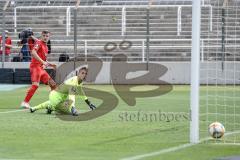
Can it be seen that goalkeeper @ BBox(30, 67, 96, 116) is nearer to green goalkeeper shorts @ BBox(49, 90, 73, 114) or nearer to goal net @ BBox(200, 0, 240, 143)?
green goalkeeper shorts @ BBox(49, 90, 73, 114)

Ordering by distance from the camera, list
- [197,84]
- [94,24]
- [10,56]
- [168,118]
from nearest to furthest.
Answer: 1. [197,84]
2. [168,118]
3. [10,56]
4. [94,24]

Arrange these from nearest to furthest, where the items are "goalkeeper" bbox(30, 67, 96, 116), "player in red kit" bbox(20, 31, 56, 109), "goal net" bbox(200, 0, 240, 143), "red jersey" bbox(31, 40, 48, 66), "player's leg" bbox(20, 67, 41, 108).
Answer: "goalkeeper" bbox(30, 67, 96, 116) < "goal net" bbox(200, 0, 240, 143) < "player's leg" bbox(20, 67, 41, 108) < "player in red kit" bbox(20, 31, 56, 109) < "red jersey" bbox(31, 40, 48, 66)

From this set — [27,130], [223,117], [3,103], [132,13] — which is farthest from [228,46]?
[27,130]

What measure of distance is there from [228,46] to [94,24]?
887cm

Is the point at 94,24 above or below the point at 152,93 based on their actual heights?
above

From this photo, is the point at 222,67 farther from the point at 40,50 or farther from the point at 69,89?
the point at 69,89

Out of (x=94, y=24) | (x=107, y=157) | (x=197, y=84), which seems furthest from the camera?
(x=94, y=24)

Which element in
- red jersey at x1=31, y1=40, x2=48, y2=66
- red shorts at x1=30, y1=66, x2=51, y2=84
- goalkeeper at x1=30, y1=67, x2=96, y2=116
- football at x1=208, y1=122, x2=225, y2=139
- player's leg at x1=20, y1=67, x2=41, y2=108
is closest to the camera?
football at x1=208, y1=122, x2=225, y2=139

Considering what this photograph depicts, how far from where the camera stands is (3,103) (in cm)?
2094

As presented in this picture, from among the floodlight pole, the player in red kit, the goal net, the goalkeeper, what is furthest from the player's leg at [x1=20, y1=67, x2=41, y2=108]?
the floodlight pole

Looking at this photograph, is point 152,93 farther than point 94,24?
No

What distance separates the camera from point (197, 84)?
1188 centimetres

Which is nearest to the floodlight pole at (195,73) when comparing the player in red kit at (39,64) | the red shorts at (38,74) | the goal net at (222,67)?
the goal net at (222,67)

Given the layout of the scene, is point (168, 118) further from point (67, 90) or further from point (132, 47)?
point (132, 47)
